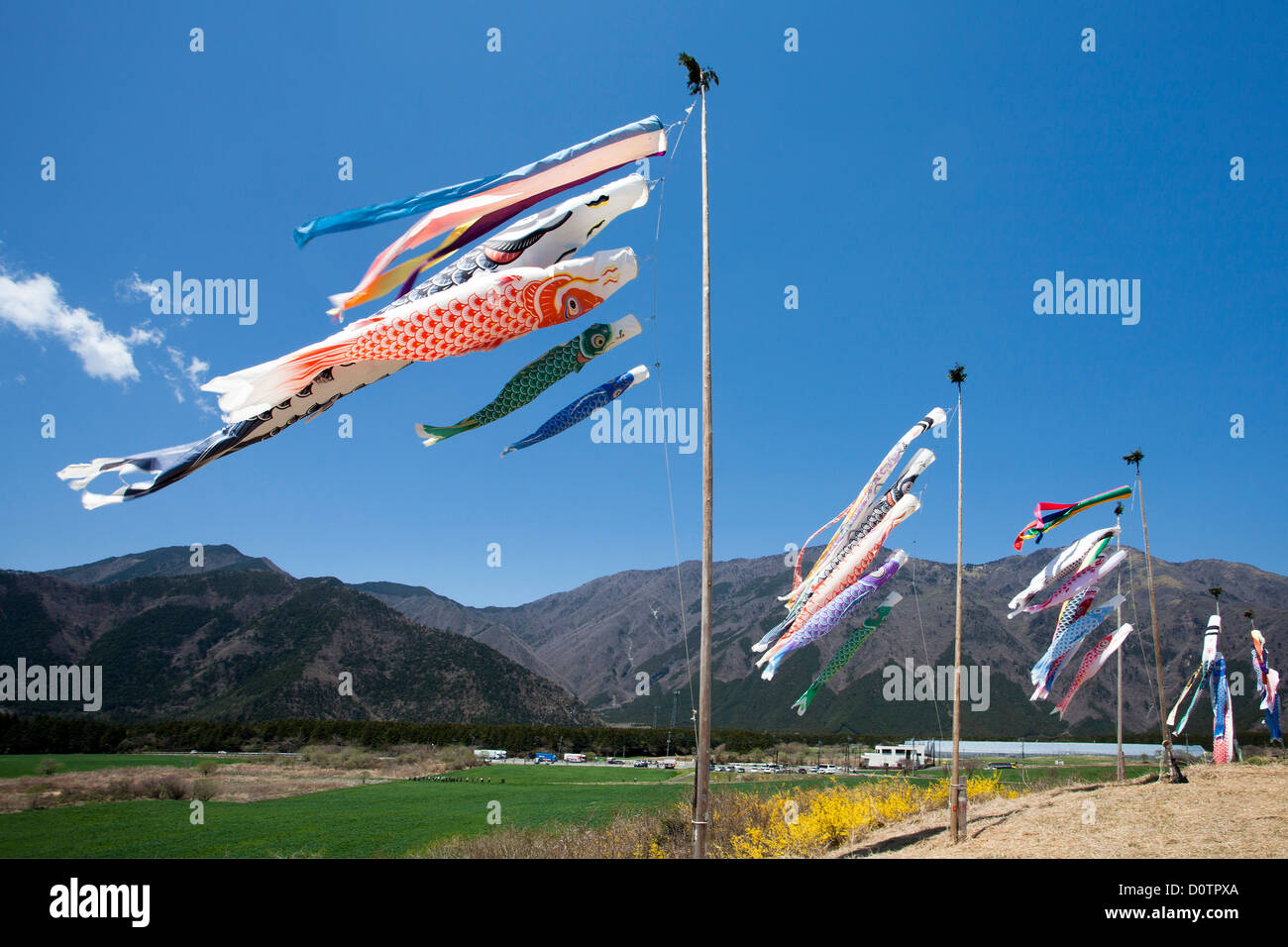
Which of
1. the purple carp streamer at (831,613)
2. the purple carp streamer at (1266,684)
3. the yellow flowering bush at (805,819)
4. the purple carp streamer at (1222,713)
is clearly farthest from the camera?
the purple carp streamer at (1266,684)

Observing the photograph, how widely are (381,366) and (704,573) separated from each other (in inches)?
186

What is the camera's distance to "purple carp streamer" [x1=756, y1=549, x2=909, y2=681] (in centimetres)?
1248

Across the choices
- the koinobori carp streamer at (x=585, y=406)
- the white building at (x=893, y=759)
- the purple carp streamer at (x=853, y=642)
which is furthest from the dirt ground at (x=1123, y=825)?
the white building at (x=893, y=759)

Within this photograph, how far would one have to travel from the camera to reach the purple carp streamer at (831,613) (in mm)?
12484

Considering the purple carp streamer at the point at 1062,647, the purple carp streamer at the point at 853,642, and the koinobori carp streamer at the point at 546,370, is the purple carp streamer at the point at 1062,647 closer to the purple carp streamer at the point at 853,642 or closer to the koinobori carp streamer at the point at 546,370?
the purple carp streamer at the point at 853,642

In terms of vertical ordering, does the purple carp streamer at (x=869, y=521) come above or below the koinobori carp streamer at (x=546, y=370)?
below

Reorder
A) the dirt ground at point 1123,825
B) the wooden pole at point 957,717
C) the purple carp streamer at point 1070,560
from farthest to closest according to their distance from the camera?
the purple carp streamer at point 1070,560 < the wooden pole at point 957,717 < the dirt ground at point 1123,825

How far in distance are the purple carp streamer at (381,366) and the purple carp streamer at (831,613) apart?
7732 mm

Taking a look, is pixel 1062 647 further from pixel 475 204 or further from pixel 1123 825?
pixel 475 204

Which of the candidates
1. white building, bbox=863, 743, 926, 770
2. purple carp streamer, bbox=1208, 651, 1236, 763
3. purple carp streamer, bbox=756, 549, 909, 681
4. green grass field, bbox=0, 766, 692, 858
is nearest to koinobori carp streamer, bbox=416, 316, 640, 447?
purple carp streamer, bbox=756, 549, 909, 681

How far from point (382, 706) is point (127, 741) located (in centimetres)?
3400

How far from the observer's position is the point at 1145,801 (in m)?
16.4

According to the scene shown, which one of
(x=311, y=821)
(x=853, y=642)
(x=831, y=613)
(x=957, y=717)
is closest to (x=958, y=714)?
(x=957, y=717)
